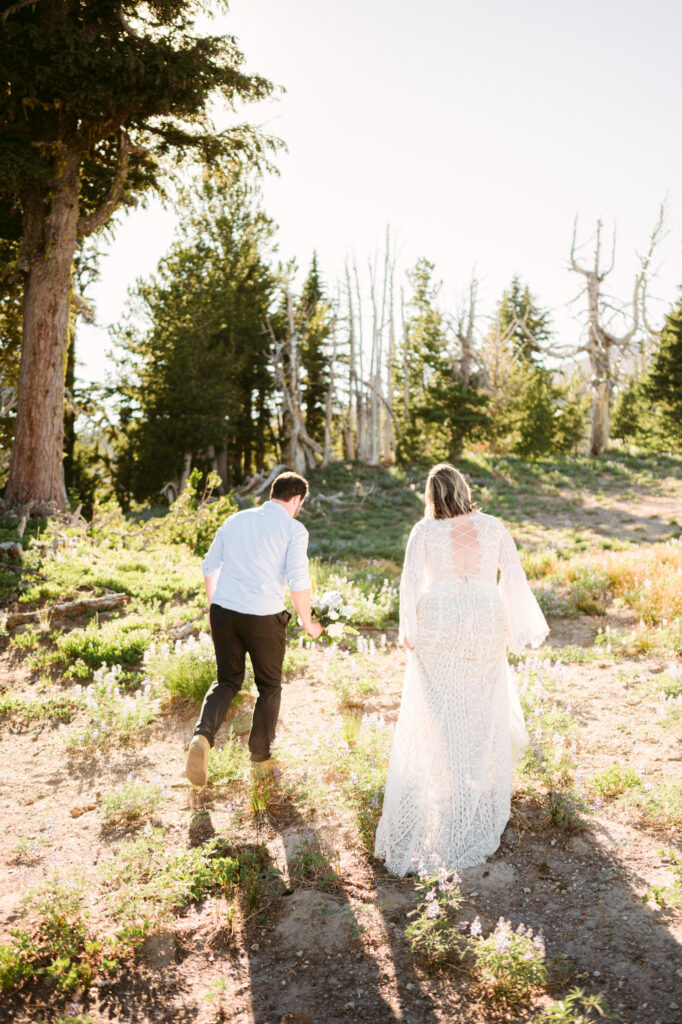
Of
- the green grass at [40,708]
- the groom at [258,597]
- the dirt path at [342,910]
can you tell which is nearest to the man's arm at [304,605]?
the groom at [258,597]

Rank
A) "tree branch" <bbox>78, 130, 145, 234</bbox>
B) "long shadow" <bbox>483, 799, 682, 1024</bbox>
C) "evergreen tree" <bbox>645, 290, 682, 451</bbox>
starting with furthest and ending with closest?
"evergreen tree" <bbox>645, 290, 682, 451</bbox> → "tree branch" <bbox>78, 130, 145, 234</bbox> → "long shadow" <bbox>483, 799, 682, 1024</bbox>

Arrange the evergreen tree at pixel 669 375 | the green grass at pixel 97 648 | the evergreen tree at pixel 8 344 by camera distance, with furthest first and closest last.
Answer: the evergreen tree at pixel 669 375 < the evergreen tree at pixel 8 344 < the green grass at pixel 97 648

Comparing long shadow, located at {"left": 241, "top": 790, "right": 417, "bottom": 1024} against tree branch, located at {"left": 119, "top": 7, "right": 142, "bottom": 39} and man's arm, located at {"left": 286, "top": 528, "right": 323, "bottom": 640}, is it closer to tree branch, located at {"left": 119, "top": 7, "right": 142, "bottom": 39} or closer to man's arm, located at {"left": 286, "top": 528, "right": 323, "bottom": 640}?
man's arm, located at {"left": 286, "top": 528, "right": 323, "bottom": 640}

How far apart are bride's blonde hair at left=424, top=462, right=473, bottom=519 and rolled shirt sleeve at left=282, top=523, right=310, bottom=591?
1006 mm

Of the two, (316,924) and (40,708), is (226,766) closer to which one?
(316,924)

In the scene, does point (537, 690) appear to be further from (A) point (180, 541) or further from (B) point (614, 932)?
(A) point (180, 541)

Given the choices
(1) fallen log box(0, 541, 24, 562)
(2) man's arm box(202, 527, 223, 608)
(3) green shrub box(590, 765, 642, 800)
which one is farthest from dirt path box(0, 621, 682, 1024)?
(1) fallen log box(0, 541, 24, 562)

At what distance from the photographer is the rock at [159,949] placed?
10.4 feet

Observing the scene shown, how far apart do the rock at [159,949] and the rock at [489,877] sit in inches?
60.9

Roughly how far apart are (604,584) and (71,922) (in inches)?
350

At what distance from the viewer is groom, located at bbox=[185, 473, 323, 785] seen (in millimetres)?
4555

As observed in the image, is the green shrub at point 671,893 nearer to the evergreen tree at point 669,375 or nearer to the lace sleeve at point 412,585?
the lace sleeve at point 412,585

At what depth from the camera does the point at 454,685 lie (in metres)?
4.05

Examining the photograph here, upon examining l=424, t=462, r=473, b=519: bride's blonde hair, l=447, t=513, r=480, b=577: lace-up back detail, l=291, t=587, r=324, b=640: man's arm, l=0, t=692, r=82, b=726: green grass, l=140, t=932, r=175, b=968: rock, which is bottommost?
l=140, t=932, r=175, b=968: rock
